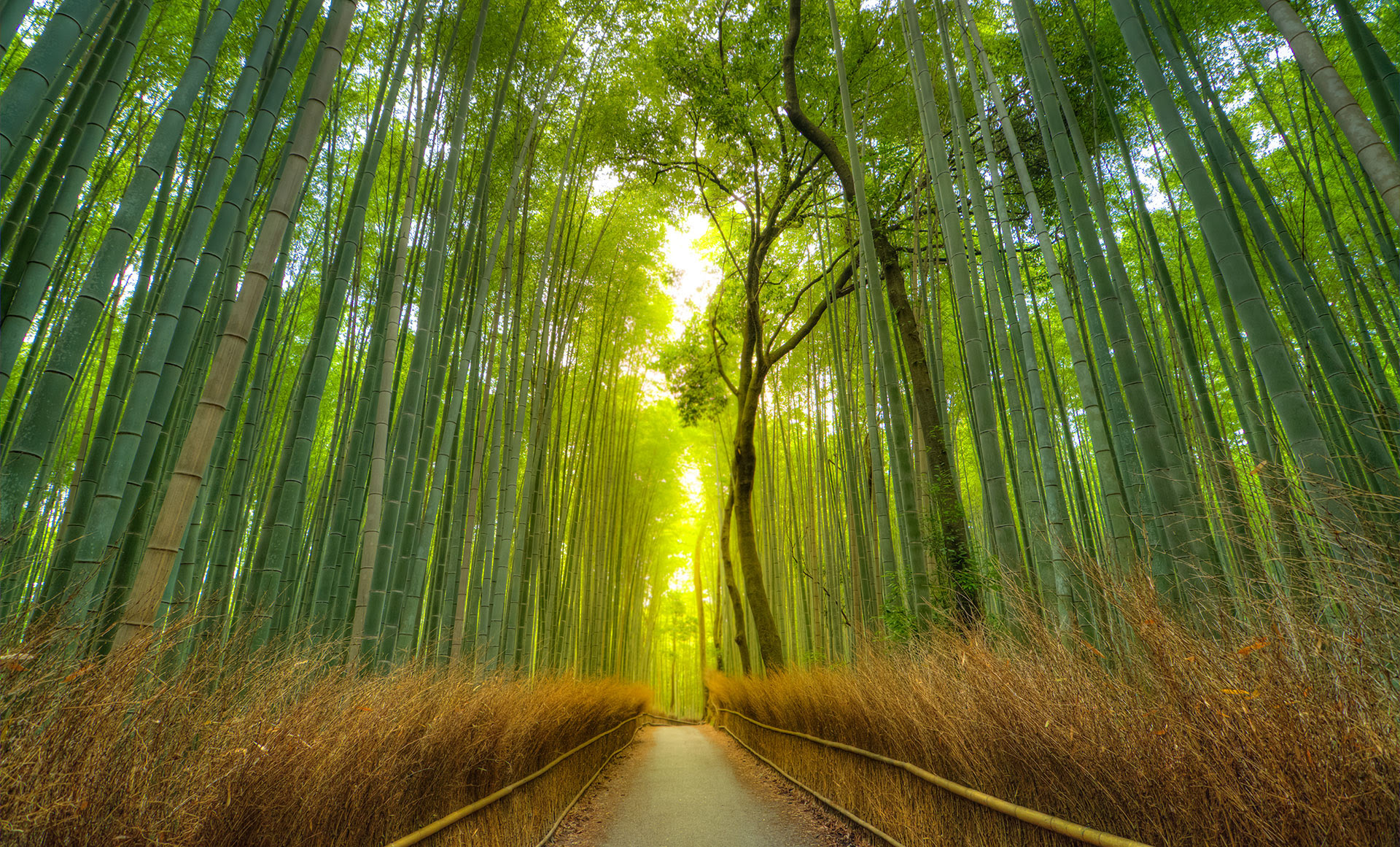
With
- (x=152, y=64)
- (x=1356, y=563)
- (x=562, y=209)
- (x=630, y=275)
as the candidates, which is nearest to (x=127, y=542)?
(x=152, y=64)

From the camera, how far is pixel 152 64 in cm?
331

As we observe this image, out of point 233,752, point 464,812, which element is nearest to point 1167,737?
point 233,752

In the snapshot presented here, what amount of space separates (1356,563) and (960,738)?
114 cm

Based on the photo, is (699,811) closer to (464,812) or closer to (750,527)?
(464,812)

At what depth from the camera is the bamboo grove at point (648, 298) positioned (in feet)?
5.30

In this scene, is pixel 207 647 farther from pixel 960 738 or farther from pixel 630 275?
pixel 630 275

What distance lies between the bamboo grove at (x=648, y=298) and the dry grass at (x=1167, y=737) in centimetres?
17

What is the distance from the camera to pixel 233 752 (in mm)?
1082

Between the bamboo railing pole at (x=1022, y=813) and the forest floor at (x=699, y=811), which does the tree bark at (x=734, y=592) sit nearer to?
the forest floor at (x=699, y=811)

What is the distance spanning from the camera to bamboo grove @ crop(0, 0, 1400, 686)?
1.61 m

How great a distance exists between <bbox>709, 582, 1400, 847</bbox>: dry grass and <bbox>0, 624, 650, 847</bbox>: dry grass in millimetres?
1688

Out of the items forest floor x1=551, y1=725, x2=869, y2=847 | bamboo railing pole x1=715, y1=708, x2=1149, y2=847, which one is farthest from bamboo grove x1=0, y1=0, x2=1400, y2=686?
forest floor x1=551, y1=725, x2=869, y2=847

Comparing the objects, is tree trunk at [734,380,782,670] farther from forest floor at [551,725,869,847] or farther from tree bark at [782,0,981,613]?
tree bark at [782,0,981,613]

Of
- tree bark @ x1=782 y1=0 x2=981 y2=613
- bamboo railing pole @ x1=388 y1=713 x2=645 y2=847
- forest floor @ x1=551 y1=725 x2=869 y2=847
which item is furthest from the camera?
tree bark @ x1=782 y1=0 x2=981 y2=613
